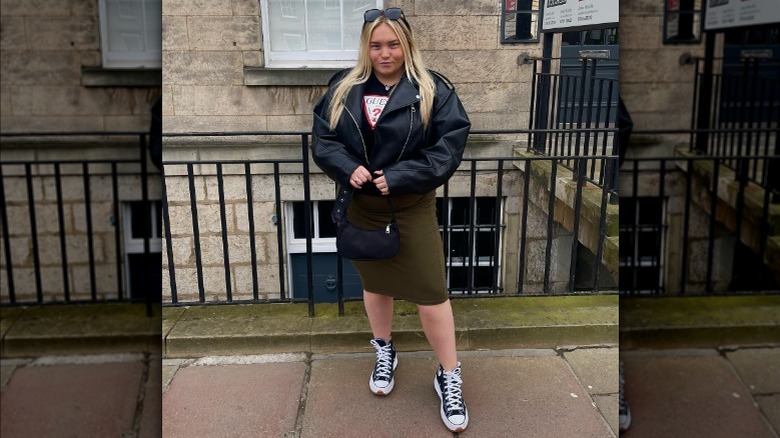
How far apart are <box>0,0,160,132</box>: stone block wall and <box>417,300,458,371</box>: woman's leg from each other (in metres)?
1.18

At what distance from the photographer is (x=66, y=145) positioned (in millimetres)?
1703

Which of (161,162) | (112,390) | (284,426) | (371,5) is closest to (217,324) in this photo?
(284,426)

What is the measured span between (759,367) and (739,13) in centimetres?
100

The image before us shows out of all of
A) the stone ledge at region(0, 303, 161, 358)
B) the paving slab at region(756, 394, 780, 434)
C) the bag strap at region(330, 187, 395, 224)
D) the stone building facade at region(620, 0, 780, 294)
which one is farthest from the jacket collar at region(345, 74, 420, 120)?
the paving slab at region(756, 394, 780, 434)

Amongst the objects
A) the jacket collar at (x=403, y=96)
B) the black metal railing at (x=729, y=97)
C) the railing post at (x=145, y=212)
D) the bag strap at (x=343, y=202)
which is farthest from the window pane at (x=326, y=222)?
the black metal railing at (x=729, y=97)

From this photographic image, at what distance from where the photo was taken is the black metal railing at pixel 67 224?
166 cm

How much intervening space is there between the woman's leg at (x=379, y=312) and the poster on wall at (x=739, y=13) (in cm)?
134

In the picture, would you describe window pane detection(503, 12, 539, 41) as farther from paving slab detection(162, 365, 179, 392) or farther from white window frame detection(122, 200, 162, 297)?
paving slab detection(162, 365, 179, 392)

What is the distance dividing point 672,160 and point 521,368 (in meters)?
0.90

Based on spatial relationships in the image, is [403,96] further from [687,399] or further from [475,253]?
[687,399]

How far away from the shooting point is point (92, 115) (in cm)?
168

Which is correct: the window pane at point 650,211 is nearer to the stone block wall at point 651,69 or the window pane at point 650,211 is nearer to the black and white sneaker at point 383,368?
the stone block wall at point 651,69

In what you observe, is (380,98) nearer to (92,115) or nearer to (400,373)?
(92,115)

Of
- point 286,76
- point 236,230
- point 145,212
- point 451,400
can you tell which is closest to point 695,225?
point 451,400
